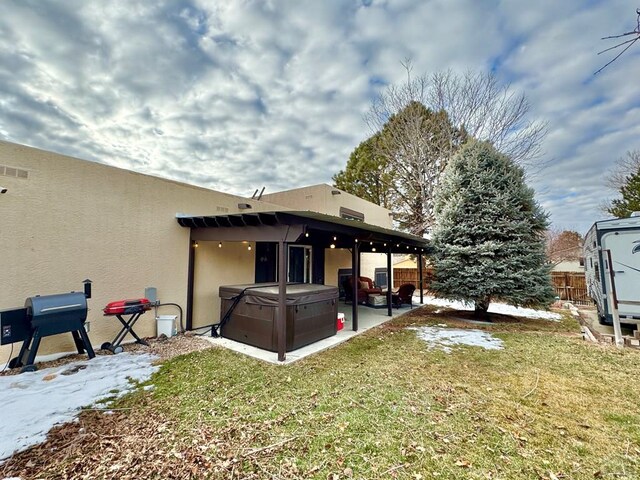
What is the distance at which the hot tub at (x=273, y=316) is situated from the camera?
16.4 feet

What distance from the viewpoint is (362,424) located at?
9.15 ft

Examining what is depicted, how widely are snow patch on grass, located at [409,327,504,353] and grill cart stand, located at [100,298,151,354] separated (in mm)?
5514

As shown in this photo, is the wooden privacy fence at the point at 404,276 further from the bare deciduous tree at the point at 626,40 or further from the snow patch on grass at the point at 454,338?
the bare deciduous tree at the point at 626,40

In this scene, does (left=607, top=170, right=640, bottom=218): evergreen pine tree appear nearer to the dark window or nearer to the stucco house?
the dark window

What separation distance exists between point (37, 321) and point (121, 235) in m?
1.83

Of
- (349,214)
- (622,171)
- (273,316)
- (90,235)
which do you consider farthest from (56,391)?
(622,171)

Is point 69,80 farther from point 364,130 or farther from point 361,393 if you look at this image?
point 364,130

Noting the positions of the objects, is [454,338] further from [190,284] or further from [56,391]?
[56,391]

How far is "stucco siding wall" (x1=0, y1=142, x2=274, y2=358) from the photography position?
413 cm

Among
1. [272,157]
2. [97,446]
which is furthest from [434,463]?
[272,157]

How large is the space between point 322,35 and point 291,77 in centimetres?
150

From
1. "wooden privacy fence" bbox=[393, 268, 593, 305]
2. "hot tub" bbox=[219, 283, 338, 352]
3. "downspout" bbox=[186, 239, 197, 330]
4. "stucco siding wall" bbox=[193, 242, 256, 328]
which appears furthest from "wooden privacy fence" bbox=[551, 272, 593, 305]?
"downspout" bbox=[186, 239, 197, 330]

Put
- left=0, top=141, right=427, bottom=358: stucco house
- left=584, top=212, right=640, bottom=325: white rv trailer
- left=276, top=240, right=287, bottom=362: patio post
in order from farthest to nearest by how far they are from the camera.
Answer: left=584, top=212, right=640, bottom=325: white rv trailer, left=276, top=240, right=287, bottom=362: patio post, left=0, top=141, right=427, bottom=358: stucco house

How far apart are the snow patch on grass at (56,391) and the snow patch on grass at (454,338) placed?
17.1ft
